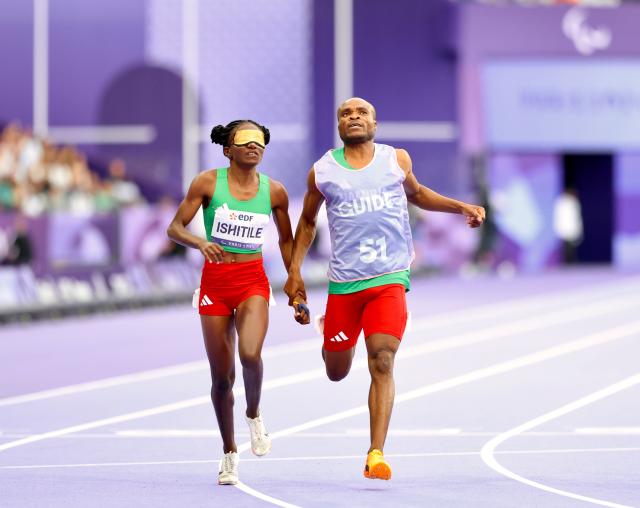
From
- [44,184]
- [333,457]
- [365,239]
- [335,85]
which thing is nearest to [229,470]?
[333,457]

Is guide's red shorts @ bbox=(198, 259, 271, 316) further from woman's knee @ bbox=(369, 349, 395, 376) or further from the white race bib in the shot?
woman's knee @ bbox=(369, 349, 395, 376)

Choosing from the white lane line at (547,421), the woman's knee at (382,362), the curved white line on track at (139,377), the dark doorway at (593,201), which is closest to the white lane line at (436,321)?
the curved white line on track at (139,377)

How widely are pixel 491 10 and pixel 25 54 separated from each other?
10951 mm

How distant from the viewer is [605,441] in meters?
10.7

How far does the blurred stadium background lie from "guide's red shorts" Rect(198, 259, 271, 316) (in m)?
29.1

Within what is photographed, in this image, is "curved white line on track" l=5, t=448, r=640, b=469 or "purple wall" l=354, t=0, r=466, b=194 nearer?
"curved white line on track" l=5, t=448, r=640, b=469

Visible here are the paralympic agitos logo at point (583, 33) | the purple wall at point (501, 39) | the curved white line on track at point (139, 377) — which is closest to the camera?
the curved white line on track at point (139, 377)

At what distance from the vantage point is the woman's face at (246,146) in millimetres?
9156

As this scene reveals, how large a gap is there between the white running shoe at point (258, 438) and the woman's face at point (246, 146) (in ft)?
4.59

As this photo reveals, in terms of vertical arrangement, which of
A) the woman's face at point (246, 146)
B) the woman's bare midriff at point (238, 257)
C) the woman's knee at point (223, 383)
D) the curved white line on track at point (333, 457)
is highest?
the woman's face at point (246, 146)

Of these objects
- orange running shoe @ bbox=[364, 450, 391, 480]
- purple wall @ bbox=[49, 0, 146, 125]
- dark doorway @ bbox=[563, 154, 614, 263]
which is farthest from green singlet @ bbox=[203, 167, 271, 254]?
dark doorway @ bbox=[563, 154, 614, 263]

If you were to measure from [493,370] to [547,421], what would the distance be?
409 cm

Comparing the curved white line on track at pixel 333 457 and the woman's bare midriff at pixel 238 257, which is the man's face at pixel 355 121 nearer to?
the woman's bare midriff at pixel 238 257

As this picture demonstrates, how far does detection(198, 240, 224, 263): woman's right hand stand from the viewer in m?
8.85
